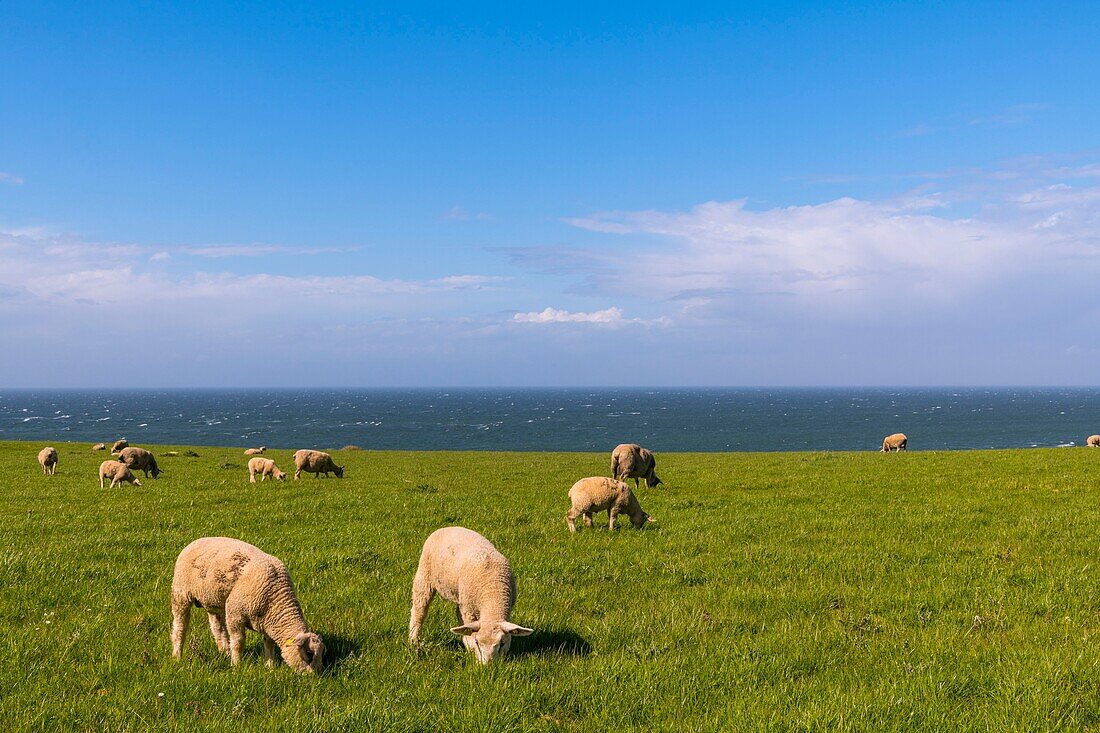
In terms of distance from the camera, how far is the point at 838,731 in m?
5.26

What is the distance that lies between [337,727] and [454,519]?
11370mm

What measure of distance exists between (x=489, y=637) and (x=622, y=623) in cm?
223

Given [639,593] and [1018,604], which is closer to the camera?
[1018,604]

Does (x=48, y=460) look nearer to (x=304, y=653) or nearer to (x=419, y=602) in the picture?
(x=419, y=602)

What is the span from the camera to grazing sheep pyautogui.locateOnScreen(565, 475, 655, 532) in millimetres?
15156

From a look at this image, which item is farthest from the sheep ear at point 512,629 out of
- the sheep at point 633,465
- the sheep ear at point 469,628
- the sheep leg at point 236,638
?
the sheep at point 633,465

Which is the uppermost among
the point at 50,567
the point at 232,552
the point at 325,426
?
the point at 232,552

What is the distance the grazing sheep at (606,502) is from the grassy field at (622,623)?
725 mm

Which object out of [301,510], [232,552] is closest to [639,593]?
[232,552]

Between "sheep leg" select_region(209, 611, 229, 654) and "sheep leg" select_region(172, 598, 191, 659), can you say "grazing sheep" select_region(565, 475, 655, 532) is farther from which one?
"sheep leg" select_region(172, 598, 191, 659)

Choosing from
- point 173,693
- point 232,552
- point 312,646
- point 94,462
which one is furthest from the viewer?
point 94,462

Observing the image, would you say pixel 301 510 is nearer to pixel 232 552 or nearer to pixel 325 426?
pixel 232 552

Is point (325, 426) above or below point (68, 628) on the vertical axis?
below

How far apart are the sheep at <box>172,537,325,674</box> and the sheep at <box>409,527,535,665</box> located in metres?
1.41
